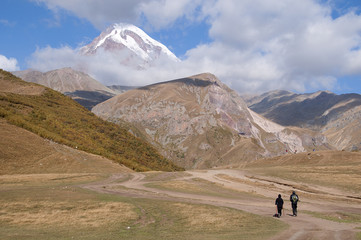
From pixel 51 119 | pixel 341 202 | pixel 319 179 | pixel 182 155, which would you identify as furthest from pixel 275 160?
pixel 182 155

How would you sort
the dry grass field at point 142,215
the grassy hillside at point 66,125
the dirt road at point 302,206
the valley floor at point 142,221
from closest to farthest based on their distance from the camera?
the valley floor at point 142,221, the dirt road at point 302,206, the dry grass field at point 142,215, the grassy hillside at point 66,125

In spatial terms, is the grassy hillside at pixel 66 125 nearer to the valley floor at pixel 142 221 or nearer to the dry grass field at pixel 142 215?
the dry grass field at pixel 142 215

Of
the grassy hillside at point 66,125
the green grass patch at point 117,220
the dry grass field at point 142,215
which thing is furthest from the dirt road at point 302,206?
the grassy hillside at point 66,125

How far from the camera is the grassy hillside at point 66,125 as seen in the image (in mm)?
60959

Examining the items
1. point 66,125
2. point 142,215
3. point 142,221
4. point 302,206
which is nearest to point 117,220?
point 142,221

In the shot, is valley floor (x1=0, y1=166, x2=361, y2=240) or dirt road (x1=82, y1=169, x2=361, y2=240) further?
dirt road (x1=82, y1=169, x2=361, y2=240)

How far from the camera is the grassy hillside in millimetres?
60959

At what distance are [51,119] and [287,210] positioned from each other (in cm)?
5853

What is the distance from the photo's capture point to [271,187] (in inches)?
1901

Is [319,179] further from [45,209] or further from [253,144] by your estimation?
[253,144]

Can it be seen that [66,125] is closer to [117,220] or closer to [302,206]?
[117,220]

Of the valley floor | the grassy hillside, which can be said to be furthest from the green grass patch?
the grassy hillside

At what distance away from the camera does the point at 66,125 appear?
71312mm

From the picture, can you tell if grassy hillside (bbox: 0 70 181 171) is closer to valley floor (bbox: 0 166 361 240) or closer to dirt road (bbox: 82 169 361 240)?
dirt road (bbox: 82 169 361 240)
